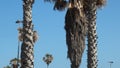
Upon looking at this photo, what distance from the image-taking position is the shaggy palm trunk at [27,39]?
2075 cm

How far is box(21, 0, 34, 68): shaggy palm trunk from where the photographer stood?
20.8m

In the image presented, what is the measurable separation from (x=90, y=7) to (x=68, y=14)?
3.31 metres

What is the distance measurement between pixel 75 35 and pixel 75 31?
0.90 feet

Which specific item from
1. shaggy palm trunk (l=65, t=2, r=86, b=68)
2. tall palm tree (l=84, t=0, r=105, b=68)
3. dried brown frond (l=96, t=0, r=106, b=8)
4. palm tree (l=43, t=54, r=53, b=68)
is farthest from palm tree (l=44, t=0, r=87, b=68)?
palm tree (l=43, t=54, r=53, b=68)

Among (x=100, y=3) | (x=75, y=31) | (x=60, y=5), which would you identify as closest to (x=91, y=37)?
(x=75, y=31)

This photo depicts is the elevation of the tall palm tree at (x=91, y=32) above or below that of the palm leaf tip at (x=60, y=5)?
below

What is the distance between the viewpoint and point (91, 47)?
88.6 ft

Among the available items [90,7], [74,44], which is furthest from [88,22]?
[74,44]

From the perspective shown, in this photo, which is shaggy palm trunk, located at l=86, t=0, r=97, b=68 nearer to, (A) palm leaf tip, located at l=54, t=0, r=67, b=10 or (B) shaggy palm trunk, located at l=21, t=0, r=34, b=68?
(A) palm leaf tip, located at l=54, t=0, r=67, b=10

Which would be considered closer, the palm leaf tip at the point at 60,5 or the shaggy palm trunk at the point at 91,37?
the palm leaf tip at the point at 60,5

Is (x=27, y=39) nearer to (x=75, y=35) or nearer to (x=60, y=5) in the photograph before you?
(x=75, y=35)

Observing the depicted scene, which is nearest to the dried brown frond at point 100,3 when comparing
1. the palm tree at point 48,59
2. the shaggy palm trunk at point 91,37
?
the shaggy palm trunk at point 91,37

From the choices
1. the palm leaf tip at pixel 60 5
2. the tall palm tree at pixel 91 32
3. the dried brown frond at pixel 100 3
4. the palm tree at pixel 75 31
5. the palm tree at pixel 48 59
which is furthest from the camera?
the palm tree at pixel 48 59

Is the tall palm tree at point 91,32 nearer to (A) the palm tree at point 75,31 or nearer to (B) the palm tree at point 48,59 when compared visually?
(A) the palm tree at point 75,31
